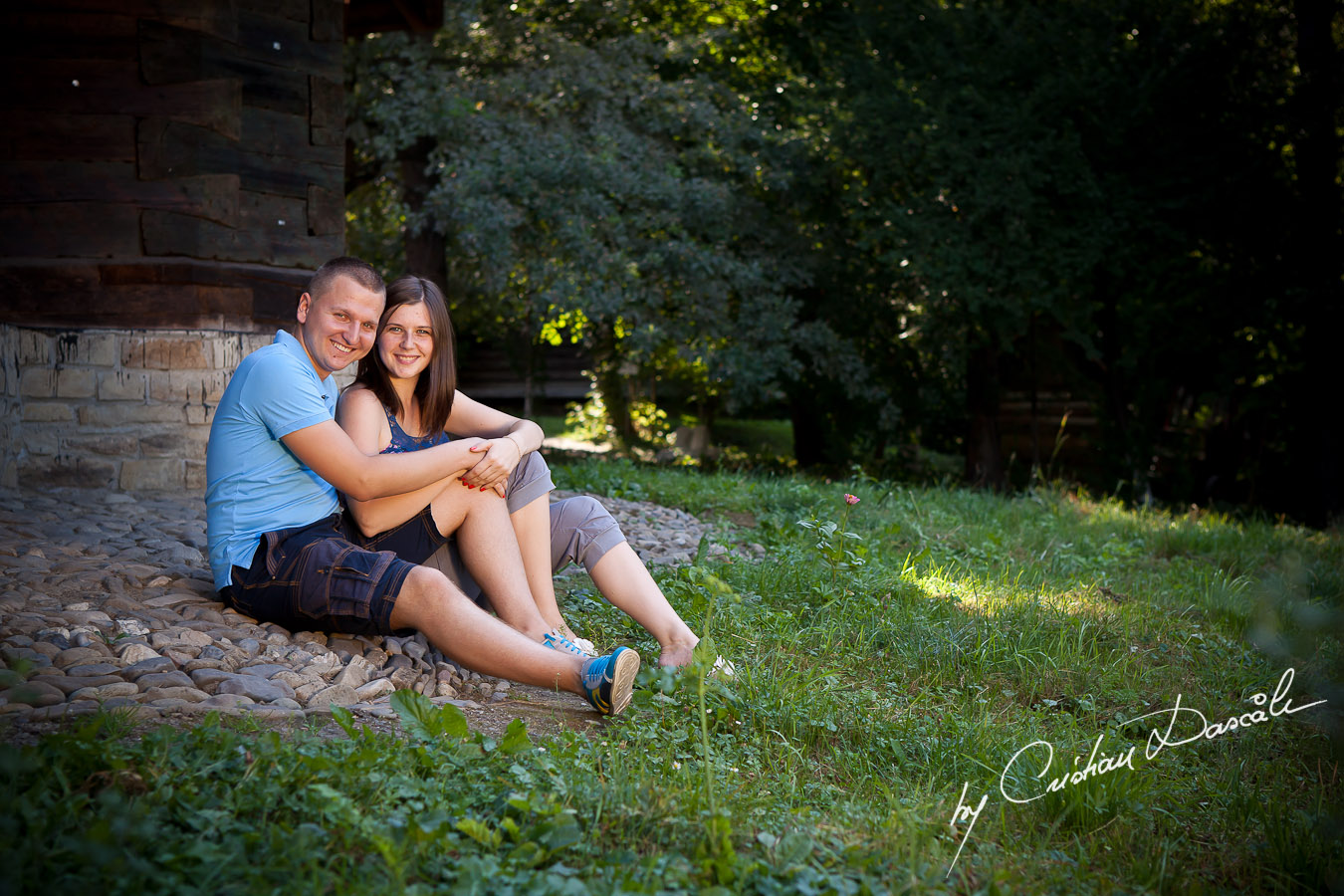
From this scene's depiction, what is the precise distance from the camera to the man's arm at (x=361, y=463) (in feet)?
9.51

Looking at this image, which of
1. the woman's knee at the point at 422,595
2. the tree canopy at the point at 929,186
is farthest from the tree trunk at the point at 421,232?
the woman's knee at the point at 422,595

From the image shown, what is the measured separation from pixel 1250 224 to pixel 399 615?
31.6ft

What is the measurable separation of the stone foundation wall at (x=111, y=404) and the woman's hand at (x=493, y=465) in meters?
3.30

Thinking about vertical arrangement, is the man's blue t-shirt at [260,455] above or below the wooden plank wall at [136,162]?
below

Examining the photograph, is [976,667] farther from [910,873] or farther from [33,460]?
[33,460]

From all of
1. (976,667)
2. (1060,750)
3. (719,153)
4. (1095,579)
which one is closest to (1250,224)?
(719,153)

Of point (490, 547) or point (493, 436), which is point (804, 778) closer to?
point (490, 547)

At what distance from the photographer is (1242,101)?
30.7 feet

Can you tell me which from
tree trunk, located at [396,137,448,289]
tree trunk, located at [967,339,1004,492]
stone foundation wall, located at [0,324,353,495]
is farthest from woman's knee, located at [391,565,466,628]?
tree trunk, located at [967,339,1004,492]

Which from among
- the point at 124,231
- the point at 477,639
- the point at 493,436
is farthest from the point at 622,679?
the point at 124,231

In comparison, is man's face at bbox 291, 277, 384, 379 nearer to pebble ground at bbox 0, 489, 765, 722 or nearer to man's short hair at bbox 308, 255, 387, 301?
man's short hair at bbox 308, 255, 387, 301

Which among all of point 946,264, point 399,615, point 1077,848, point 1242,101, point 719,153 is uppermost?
point 1242,101

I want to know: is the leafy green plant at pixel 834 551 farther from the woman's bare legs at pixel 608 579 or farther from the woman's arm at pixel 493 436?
the woman's arm at pixel 493 436

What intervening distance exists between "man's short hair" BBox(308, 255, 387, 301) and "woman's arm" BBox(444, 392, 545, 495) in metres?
0.55
